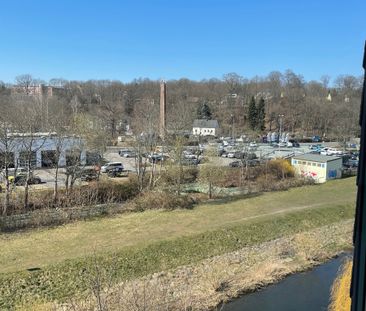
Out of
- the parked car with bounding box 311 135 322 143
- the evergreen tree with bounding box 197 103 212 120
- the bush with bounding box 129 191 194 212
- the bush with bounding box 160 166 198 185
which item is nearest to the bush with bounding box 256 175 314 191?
the bush with bounding box 160 166 198 185

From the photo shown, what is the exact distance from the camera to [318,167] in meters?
26.3

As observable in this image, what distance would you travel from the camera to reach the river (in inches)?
416

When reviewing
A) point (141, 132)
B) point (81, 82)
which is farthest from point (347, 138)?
point (81, 82)

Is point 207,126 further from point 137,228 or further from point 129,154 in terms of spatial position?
point 137,228

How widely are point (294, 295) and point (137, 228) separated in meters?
6.67

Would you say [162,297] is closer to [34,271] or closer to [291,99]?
[34,271]

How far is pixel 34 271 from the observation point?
37.9 feet

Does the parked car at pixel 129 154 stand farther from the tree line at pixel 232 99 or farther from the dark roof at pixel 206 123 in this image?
the dark roof at pixel 206 123

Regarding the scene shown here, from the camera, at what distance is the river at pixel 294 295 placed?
34.7ft

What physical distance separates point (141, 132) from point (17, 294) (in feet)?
46.4

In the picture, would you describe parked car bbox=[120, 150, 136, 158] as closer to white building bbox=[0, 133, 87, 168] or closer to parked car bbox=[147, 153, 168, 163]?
parked car bbox=[147, 153, 168, 163]

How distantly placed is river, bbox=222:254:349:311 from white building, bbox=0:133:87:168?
35.7ft

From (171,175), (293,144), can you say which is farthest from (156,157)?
(293,144)

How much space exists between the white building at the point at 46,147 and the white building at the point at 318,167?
45.1ft
